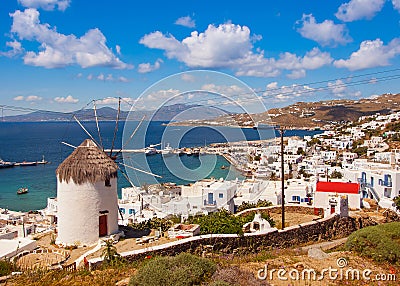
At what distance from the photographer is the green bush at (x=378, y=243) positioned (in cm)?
725

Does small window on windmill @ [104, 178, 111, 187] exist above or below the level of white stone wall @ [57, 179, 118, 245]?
above

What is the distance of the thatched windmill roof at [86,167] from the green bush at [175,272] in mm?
5171

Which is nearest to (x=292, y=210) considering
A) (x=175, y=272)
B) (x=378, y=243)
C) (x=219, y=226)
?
(x=219, y=226)

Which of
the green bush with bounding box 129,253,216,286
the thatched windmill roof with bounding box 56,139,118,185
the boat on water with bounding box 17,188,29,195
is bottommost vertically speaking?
the boat on water with bounding box 17,188,29,195

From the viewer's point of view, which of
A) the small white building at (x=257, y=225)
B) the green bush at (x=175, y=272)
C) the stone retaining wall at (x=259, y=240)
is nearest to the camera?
the green bush at (x=175, y=272)

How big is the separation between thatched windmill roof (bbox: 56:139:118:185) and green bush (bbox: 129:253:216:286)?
5.17 metres

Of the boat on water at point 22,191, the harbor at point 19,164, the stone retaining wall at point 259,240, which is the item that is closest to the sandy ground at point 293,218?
the stone retaining wall at point 259,240

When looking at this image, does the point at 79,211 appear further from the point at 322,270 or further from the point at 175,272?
the point at 322,270

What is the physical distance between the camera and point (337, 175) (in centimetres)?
3334

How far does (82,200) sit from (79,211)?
304 millimetres

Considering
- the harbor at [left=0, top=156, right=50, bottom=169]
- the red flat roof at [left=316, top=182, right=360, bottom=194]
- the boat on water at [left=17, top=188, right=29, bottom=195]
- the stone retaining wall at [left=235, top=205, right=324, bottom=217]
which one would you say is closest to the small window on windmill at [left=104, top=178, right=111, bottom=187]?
the stone retaining wall at [left=235, top=205, right=324, bottom=217]

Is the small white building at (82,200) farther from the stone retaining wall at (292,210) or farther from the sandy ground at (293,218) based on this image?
the sandy ground at (293,218)

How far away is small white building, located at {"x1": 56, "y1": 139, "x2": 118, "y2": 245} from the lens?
9930 millimetres

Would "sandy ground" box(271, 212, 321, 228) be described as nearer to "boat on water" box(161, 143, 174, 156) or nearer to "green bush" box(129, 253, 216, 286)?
"boat on water" box(161, 143, 174, 156)
